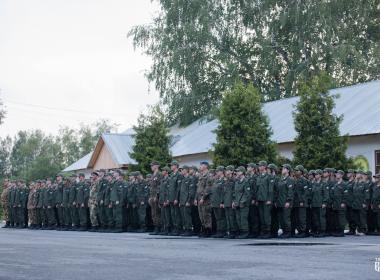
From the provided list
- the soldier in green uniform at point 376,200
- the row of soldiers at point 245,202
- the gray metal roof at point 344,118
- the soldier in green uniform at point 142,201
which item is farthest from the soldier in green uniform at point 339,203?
the gray metal roof at point 344,118

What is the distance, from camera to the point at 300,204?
1961cm

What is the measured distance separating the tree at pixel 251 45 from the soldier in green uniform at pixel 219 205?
22.4 m

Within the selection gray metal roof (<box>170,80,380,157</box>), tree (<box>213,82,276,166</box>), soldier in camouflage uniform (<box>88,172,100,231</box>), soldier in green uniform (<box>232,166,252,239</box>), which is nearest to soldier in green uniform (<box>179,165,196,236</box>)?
soldier in green uniform (<box>232,166,252,239</box>)

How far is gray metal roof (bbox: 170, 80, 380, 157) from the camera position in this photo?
28.9 meters

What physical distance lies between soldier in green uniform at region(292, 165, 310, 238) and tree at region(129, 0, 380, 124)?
22105 millimetres

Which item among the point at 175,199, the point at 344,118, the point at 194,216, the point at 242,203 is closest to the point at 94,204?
the point at 175,199

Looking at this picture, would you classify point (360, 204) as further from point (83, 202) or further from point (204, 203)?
point (83, 202)

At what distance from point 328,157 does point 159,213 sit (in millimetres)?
5977

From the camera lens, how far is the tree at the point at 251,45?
42.1 metres

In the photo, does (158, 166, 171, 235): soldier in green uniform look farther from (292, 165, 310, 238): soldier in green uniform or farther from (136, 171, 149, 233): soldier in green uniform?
(292, 165, 310, 238): soldier in green uniform

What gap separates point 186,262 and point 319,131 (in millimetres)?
14971

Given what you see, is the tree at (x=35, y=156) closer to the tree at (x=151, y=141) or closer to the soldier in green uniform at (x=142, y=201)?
the tree at (x=151, y=141)

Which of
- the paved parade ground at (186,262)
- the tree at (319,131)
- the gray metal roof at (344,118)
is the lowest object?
the paved parade ground at (186,262)

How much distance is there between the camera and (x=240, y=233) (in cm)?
1942
